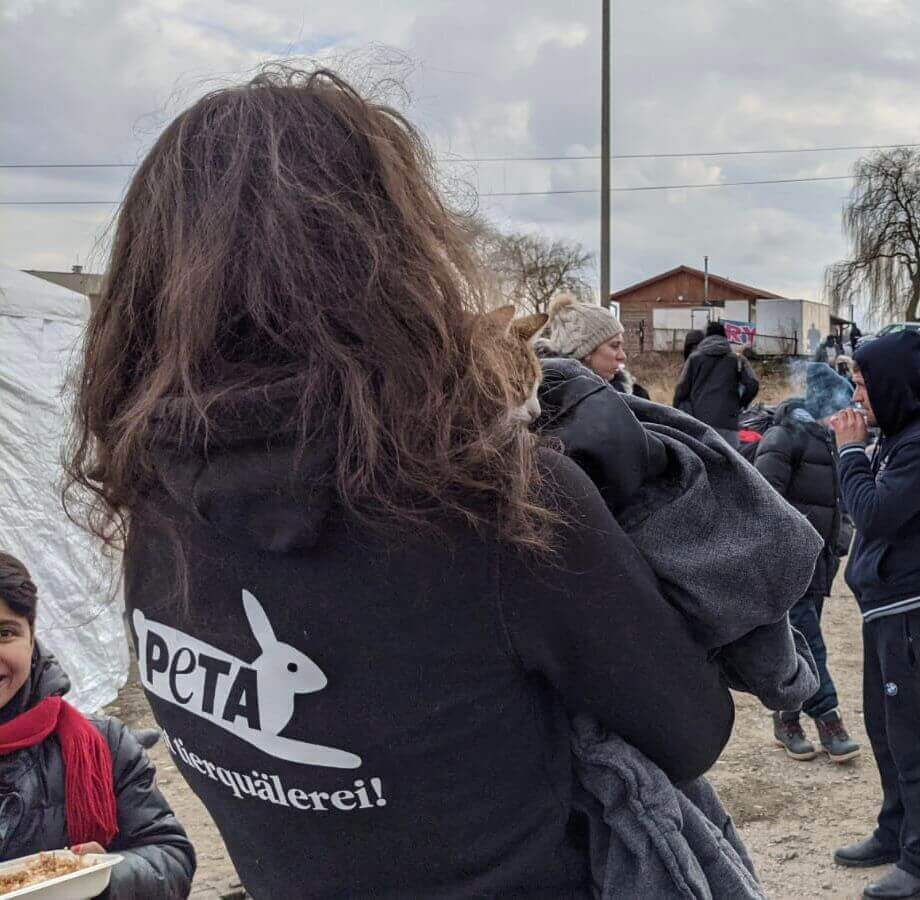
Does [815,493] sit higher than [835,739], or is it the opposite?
[815,493]

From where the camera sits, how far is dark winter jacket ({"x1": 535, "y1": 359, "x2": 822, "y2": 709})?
1134 millimetres

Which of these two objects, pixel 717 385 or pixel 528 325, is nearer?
pixel 528 325

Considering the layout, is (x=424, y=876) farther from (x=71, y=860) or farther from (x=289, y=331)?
(x=71, y=860)

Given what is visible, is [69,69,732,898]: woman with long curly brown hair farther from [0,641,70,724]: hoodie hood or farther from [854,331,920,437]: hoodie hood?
[854,331,920,437]: hoodie hood

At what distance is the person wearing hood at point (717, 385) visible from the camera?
8.98 meters

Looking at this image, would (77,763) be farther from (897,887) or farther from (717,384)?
(717,384)

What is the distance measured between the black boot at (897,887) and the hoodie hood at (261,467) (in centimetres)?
348

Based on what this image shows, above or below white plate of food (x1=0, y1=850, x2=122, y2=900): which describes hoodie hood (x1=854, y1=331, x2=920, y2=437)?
above

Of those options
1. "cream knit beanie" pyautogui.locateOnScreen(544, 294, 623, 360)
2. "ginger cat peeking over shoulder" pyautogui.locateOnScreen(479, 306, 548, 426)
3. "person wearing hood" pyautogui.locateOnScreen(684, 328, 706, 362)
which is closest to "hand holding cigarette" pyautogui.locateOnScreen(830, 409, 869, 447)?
"cream knit beanie" pyautogui.locateOnScreen(544, 294, 623, 360)

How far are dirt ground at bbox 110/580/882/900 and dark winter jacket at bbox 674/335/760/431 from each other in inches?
135

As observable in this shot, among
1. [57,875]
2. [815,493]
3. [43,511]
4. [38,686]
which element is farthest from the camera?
[43,511]

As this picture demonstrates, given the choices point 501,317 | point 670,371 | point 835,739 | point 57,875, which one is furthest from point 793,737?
point 670,371

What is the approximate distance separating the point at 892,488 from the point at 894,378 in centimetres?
38

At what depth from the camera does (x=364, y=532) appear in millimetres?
1072
